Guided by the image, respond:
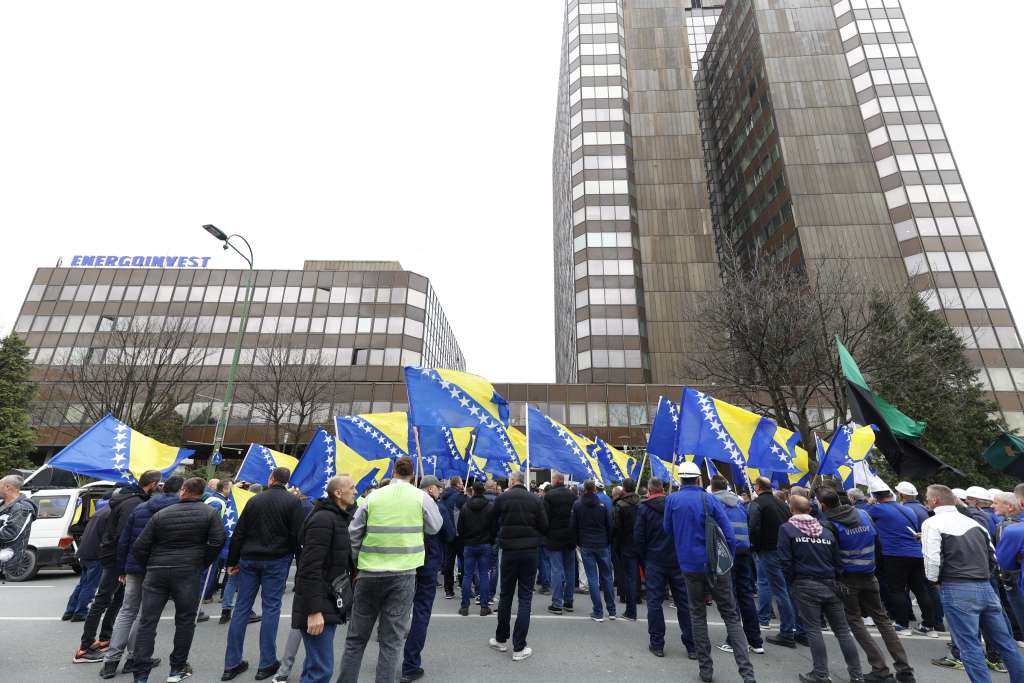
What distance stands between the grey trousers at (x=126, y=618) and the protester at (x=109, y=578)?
1.59 feet

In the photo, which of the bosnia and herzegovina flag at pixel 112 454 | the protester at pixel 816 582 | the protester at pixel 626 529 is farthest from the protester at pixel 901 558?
the bosnia and herzegovina flag at pixel 112 454

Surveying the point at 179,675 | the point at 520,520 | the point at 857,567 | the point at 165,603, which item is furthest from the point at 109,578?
the point at 857,567

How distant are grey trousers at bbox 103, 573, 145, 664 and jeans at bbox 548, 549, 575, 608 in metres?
5.68

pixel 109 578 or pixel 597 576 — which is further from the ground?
pixel 109 578

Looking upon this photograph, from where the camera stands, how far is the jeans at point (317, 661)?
4234 mm

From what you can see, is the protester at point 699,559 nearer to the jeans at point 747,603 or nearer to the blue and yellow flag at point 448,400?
the jeans at point 747,603

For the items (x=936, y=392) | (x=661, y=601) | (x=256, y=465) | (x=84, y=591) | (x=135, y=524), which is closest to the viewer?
(x=135, y=524)

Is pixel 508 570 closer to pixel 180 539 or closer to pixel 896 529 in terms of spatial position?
pixel 180 539

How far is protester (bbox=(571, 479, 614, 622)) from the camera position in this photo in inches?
306

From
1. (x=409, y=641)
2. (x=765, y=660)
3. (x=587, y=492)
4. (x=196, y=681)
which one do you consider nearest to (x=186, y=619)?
(x=196, y=681)

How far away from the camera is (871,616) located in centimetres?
564

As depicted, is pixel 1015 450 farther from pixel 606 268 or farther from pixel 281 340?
pixel 281 340

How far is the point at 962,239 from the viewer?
43.6 meters

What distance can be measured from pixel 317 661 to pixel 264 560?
4.97 ft
